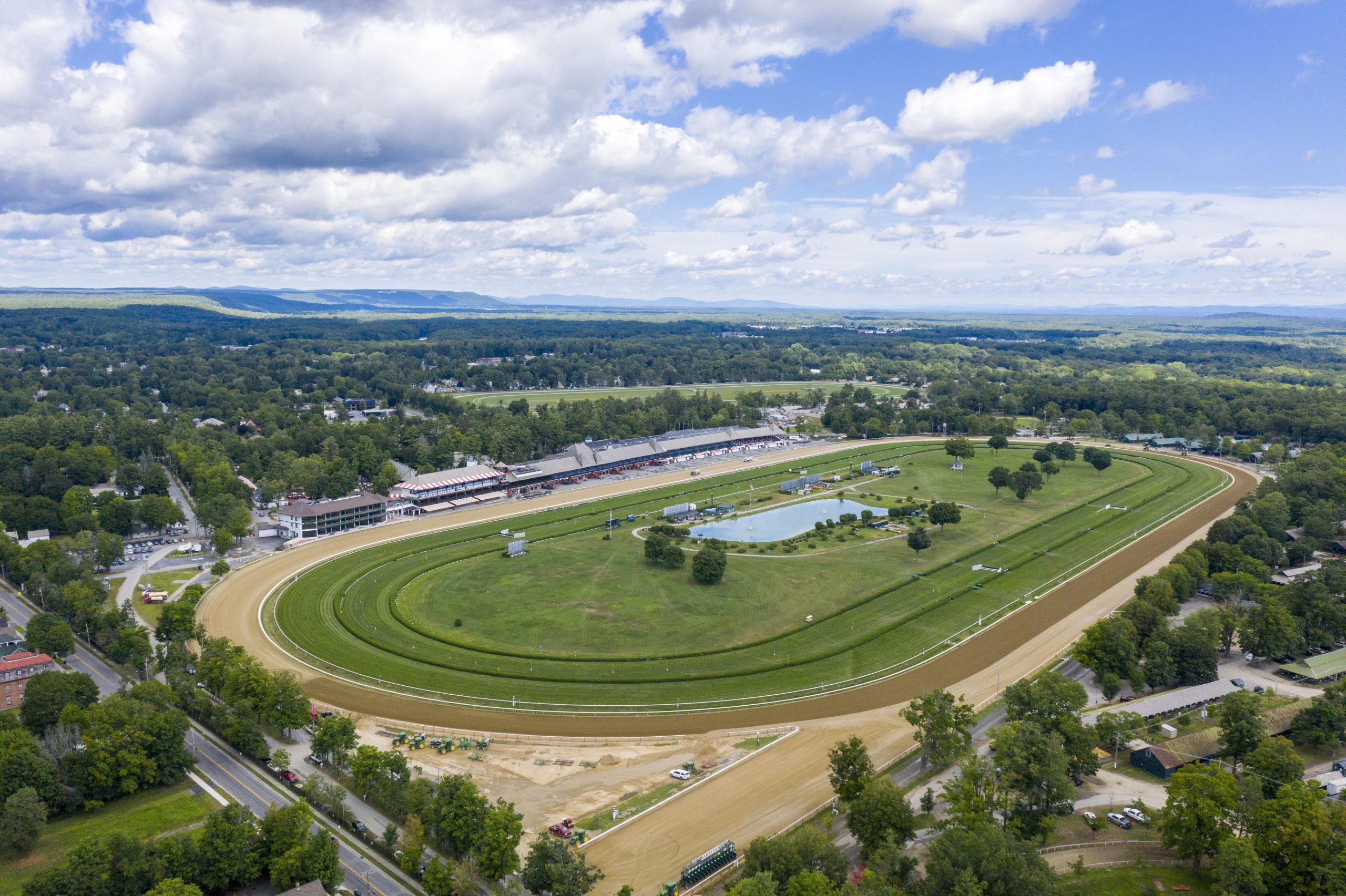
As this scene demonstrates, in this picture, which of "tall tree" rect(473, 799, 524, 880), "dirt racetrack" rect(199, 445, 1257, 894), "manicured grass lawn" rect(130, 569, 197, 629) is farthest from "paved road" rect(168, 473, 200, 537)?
"tall tree" rect(473, 799, 524, 880)

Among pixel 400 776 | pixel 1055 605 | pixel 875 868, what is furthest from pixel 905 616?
pixel 400 776

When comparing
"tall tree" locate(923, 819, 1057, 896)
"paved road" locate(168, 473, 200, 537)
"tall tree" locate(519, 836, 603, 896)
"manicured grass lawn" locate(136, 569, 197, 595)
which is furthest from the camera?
"paved road" locate(168, 473, 200, 537)

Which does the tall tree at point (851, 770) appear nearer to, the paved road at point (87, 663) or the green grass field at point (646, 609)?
the green grass field at point (646, 609)

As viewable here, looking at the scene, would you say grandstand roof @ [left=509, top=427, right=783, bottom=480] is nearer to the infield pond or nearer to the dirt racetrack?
the infield pond

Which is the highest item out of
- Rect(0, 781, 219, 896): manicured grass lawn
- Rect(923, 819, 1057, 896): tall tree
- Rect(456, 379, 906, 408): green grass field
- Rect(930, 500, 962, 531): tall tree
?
Rect(456, 379, 906, 408): green grass field

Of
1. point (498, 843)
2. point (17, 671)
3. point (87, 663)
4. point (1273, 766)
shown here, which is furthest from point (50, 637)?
point (1273, 766)

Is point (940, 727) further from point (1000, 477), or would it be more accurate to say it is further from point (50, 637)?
point (1000, 477)
